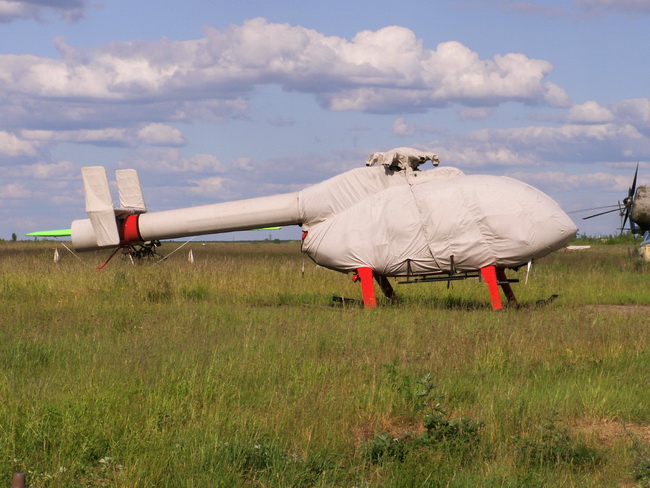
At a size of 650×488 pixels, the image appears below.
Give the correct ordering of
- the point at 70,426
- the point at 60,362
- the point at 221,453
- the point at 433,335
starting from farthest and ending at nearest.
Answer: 1. the point at 433,335
2. the point at 60,362
3. the point at 70,426
4. the point at 221,453

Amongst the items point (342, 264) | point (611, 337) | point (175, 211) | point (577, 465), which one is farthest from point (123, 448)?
point (175, 211)

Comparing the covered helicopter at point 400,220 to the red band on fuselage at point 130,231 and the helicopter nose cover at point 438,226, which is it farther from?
the red band on fuselage at point 130,231

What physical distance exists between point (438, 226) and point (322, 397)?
21.7 ft

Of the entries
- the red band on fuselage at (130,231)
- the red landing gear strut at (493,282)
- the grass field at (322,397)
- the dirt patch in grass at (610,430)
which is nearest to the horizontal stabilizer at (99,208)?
the red band on fuselage at (130,231)

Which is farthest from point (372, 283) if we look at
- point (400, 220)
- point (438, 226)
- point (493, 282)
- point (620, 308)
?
point (620, 308)

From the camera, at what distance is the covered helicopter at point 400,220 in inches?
512

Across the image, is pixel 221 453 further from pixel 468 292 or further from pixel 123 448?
pixel 468 292

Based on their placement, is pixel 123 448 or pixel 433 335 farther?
pixel 433 335

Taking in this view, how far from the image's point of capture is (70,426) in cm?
581

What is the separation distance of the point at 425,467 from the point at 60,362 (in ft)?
15.7

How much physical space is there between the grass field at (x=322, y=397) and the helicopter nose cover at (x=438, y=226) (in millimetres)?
948

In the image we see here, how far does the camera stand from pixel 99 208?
1470cm

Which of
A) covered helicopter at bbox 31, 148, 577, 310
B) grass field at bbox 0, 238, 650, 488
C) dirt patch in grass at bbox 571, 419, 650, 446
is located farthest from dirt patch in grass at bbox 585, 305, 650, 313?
dirt patch in grass at bbox 571, 419, 650, 446

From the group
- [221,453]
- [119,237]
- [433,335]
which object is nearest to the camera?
[221,453]
